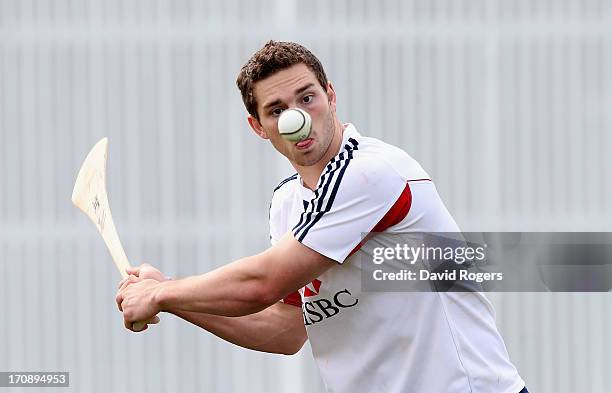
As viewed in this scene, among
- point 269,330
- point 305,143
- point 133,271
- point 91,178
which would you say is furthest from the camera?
point 91,178

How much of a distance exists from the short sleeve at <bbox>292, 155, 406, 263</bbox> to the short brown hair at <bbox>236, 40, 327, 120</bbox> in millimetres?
416

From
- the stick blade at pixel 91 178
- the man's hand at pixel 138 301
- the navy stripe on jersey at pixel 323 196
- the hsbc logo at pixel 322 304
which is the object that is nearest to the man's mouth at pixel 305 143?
the navy stripe on jersey at pixel 323 196

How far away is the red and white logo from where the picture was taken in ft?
10.8

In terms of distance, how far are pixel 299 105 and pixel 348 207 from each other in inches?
15.6

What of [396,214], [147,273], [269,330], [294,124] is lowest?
[269,330]

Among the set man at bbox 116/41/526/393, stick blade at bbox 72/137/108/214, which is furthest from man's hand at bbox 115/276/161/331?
stick blade at bbox 72/137/108/214

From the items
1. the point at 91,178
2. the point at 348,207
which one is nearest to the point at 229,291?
the point at 348,207

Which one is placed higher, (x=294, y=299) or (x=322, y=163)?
(x=322, y=163)

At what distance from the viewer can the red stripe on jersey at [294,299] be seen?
3.78m

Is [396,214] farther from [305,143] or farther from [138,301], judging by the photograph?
[138,301]

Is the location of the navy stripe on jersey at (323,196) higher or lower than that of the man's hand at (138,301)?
higher

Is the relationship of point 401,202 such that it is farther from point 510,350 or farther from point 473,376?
point 510,350

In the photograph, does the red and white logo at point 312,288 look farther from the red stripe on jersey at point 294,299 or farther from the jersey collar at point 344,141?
the red stripe on jersey at point 294,299

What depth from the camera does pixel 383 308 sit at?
127 inches
